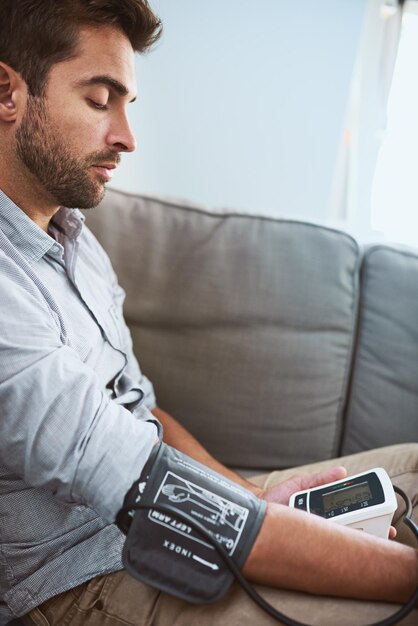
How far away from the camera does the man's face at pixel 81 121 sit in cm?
97

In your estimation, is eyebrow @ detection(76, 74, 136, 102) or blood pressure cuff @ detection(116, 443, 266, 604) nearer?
blood pressure cuff @ detection(116, 443, 266, 604)

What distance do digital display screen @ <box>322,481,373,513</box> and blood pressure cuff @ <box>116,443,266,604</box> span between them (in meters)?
0.18

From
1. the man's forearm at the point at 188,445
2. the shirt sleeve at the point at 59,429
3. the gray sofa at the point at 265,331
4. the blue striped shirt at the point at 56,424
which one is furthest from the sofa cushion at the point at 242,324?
the shirt sleeve at the point at 59,429

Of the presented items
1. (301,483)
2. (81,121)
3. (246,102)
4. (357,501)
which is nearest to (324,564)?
(357,501)

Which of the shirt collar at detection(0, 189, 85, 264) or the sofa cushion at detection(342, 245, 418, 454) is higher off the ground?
the shirt collar at detection(0, 189, 85, 264)

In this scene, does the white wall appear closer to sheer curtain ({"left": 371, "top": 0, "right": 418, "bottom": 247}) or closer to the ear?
sheer curtain ({"left": 371, "top": 0, "right": 418, "bottom": 247})

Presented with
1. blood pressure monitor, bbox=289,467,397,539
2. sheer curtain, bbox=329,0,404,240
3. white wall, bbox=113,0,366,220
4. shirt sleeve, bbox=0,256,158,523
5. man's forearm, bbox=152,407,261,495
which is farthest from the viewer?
sheer curtain, bbox=329,0,404,240

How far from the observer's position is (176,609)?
0.82m

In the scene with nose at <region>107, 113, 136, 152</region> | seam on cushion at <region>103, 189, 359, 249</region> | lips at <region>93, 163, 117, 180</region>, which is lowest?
seam on cushion at <region>103, 189, 359, 249</region>

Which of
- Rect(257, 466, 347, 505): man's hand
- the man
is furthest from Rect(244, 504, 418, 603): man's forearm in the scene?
Rect(257, 466, 347, 505): man's hand

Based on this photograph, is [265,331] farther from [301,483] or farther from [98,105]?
[98,105]

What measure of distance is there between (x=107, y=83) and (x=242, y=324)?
0.59m

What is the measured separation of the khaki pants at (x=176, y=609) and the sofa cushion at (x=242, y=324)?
432 millimetres

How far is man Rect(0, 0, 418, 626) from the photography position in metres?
0.77
